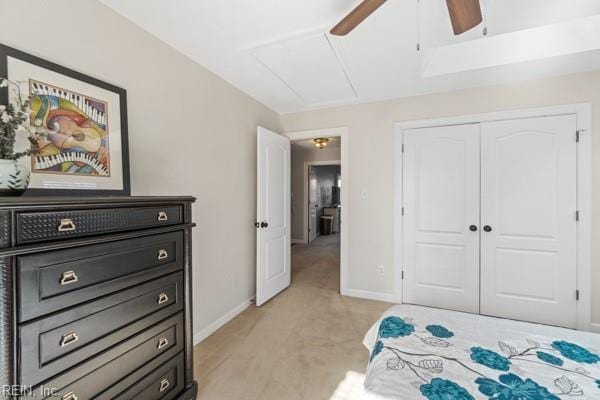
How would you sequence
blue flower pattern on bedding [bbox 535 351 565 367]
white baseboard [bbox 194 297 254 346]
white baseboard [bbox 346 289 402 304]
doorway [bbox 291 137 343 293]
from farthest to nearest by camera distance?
doorway [bbox 291 137 343 293], white baseboard [bbox 346 289 402 304], white baseboard [bbox 194 297 254 346], blue flower pattern on bedding [bbox 535 351 565 367]

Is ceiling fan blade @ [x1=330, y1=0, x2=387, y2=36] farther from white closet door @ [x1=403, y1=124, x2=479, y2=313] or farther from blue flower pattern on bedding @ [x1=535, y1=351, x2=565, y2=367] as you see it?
white closet door @ [x1=403, y1=124, x2=479, y2=313]

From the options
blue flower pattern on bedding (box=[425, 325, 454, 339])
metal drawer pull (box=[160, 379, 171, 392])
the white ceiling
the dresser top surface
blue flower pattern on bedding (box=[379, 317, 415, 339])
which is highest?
the white ceiling

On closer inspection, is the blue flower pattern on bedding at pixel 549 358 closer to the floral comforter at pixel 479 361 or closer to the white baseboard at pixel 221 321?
the floral comforter at pixel 479 361

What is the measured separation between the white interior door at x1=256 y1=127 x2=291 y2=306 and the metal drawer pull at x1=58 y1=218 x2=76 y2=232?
78.6 inches

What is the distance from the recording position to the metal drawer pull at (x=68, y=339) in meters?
0.97

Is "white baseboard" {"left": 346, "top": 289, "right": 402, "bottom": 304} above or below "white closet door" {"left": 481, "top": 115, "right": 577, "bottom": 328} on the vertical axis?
below

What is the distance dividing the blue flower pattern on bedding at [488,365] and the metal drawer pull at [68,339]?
4.00 feet

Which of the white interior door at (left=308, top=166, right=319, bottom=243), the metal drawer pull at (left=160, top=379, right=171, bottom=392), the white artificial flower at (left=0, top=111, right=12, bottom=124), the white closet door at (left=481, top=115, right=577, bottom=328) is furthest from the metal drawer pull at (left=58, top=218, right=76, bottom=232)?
the white interior door at (left=308, top=166, right=319, bottom=243)

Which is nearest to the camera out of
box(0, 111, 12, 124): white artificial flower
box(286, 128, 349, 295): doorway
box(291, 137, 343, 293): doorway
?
box(0, 111, 12, 124): white artificial flower

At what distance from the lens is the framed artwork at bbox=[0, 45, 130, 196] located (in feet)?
4.11

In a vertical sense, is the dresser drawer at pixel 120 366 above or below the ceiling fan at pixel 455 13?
below

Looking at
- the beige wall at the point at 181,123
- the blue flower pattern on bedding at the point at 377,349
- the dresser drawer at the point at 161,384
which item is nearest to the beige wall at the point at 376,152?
the beige wall at the point at 181,123

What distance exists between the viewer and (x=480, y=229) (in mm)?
2758

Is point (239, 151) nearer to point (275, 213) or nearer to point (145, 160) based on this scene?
point (275, 213)
